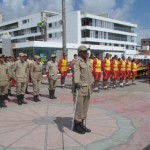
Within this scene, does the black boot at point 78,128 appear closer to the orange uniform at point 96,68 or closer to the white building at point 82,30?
the orange uniform at point 96,68

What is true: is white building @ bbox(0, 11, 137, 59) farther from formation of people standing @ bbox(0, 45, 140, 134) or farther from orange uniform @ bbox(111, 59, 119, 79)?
orange uniform @ bbox(111, 59, 119, 79)

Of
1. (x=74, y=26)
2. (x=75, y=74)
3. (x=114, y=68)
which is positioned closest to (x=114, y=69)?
(x=114, y=68)

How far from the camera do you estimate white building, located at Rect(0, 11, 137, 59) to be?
7312 centimetres

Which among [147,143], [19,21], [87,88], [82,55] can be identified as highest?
[19,21]

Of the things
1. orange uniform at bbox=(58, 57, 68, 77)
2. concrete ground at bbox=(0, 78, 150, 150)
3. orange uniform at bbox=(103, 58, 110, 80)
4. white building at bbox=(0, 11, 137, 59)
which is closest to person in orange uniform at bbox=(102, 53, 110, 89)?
orange uniform at bbox=(103, 58, 110, 80)

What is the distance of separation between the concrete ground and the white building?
44.0m

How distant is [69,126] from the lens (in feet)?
25.3

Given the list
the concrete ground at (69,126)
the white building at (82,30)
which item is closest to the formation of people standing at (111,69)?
the concrete ground at (69,126)

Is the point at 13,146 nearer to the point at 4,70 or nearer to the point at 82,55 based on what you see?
the point at 82,55

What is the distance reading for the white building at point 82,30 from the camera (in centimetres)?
7312

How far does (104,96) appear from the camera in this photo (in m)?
13.0

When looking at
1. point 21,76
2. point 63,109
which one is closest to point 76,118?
point 63,109

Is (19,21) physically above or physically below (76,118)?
above

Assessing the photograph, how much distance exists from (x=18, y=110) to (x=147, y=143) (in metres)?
4.77
